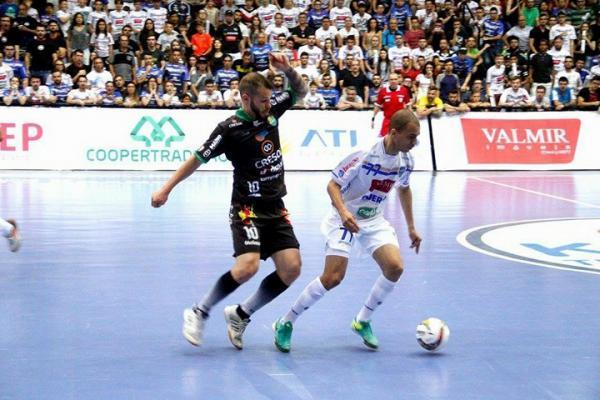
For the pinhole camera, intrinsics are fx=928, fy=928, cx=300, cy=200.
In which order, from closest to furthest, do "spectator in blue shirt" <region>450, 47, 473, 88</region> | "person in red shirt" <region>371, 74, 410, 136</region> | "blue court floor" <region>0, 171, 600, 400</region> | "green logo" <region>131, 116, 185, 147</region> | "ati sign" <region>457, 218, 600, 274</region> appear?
"blue court floor" <region>0, 171, 600, 400</region> < "ati sign" <region>457, 218, 600, 274</region> < "person in red shirt" <region>371, 74, 410, 136</region> < "green logo" <region>131, 116, 185, 147</region> < "spectator in blue shirt" <region>450, 47, 473, 88</region>

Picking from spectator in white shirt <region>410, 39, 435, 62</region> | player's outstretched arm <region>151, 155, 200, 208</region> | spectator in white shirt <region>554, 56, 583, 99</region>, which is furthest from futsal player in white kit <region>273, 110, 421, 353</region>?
spectator in white shirt <region>554, 56, 583, 99</region>

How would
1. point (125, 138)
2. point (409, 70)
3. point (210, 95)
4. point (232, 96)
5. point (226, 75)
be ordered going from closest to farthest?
1. point (125, 138)
2. point (232, 96)
3. point (210, 95)
4. point (226, 75)
5. point (409, 70)

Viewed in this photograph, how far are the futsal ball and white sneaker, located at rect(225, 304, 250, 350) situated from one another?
4.18 ft

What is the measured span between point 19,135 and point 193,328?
14.8m

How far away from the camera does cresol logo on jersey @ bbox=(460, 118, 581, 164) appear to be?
22.0 meters

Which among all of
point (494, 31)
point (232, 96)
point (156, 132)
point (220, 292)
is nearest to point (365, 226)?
point (220, 292)

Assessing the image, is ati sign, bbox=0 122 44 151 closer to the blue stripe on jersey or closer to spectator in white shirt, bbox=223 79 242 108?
spectator in white shirt, bbox=223 79 242 108

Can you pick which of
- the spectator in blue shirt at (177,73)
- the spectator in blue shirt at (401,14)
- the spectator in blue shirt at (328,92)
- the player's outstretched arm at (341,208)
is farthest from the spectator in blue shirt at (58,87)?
the player's outstretched arm at (341,208)

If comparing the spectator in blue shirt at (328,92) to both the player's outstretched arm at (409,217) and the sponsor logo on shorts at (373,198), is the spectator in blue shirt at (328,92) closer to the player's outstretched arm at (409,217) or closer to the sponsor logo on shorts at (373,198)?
the player's outstretched arm at (409,217)

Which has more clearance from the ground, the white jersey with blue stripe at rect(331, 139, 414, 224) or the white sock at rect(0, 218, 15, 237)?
the white jersey with blue stripe at rect(331, 139, 414, 224)

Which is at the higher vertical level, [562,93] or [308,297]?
[562,93]

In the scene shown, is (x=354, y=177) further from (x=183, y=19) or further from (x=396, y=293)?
(x=183, y=19)

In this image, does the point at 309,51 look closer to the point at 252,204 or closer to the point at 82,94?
the point at 82,94

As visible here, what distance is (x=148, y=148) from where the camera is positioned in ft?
67.8
